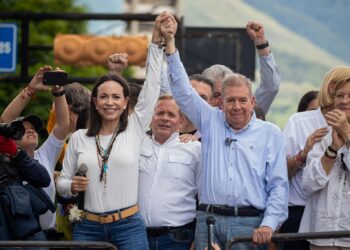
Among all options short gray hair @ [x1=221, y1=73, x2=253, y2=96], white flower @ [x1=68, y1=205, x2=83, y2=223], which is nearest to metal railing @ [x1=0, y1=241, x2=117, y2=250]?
white flower @ [x1=68, y1=205, x2=83, y2=223]

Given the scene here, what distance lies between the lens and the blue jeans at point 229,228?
27.2ft

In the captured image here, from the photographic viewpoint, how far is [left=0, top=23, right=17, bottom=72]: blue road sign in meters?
14.9

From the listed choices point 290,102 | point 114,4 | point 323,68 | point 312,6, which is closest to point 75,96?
point 312,6

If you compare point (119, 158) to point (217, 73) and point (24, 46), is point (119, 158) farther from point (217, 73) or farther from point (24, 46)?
point (24, 46)

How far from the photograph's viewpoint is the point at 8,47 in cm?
1503

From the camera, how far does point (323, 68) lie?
55.2 ft

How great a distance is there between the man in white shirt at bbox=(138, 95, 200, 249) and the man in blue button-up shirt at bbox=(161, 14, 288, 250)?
19 cm

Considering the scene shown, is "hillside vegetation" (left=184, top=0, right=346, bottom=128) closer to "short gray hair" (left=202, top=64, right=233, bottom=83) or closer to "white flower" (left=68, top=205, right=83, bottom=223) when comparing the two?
"short gray hair" (left=202, top=64, right=233, bottom=83)

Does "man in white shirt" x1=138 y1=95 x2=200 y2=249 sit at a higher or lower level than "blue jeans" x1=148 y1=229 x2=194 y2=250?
higher

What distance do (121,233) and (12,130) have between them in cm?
102

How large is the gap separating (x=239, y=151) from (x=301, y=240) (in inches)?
34.5

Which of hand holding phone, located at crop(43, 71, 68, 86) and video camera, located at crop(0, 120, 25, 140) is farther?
hand holding phone, located at crop(43, 71, 68, 86)

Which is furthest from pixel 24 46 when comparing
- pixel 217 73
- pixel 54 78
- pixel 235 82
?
pixel 235 82

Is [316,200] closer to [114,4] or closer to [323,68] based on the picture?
[323,68]
